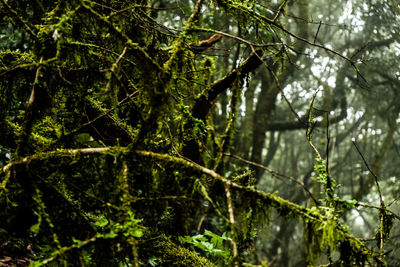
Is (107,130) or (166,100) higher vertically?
(166,100)

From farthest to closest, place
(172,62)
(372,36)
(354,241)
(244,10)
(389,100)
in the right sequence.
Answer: (389,100) → (372,36) → (244,10) → (172,62) → (354,241)

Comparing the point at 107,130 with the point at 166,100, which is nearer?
the point at 166,100

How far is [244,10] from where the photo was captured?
231 centimetres

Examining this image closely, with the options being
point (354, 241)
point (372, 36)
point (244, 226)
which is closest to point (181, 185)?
point (244, 226)

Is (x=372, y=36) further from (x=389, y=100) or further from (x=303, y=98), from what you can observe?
(x=303, y=98)

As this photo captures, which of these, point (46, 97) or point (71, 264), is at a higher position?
point (46, 97)

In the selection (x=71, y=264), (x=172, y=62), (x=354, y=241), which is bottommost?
(x=71, y=264)

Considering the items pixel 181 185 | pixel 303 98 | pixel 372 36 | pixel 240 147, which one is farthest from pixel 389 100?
pixel 181 185

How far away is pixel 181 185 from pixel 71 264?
2.31 feet

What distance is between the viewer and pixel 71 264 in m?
1.55

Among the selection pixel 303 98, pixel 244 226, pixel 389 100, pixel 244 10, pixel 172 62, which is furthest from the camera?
pixel 303 98

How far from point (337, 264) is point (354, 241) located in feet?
0.71

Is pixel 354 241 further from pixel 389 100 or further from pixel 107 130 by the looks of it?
pixel 389 100

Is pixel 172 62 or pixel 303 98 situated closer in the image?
pixel 172 62
